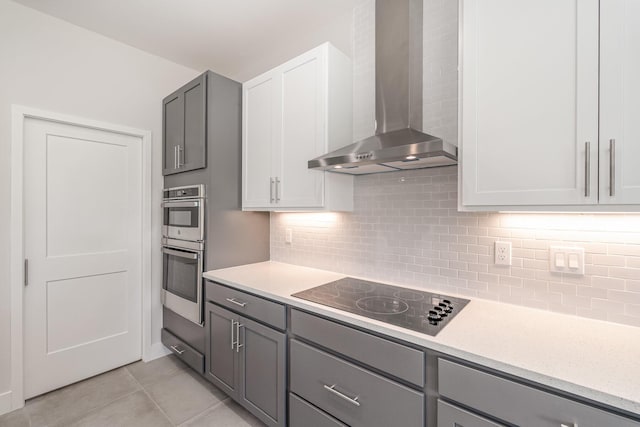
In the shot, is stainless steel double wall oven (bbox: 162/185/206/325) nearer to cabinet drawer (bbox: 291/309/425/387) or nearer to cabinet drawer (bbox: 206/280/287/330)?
cabinet drawer (bbox: 206/280/287/330)

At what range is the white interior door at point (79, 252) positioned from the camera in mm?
2158

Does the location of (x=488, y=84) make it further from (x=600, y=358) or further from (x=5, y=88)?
(x=5, y=88)

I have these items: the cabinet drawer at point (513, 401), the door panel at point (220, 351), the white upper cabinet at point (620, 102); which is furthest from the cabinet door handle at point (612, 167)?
the door panel at point (220, 351)

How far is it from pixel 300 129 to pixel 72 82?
75.3 inches

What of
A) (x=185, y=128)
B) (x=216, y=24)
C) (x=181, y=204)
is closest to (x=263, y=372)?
(x=181, y=204)

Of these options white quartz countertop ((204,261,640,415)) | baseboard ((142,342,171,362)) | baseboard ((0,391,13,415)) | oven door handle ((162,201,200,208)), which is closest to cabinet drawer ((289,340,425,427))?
white quartz countertop ((204,261,640,415))

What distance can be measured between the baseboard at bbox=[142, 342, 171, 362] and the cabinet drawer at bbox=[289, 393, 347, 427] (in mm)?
1821

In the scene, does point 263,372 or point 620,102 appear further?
point 263,372

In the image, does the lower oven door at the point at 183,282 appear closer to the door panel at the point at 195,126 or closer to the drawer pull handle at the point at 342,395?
the door panel at the point at 195,126

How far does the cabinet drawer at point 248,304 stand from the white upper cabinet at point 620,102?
1502mm

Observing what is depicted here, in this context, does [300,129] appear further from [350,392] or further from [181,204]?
[350,392]

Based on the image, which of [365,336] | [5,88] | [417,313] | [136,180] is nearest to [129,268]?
[136,180]

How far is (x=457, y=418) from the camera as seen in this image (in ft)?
3.31

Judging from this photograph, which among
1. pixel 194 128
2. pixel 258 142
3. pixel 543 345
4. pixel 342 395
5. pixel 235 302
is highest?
pixel 194 128
